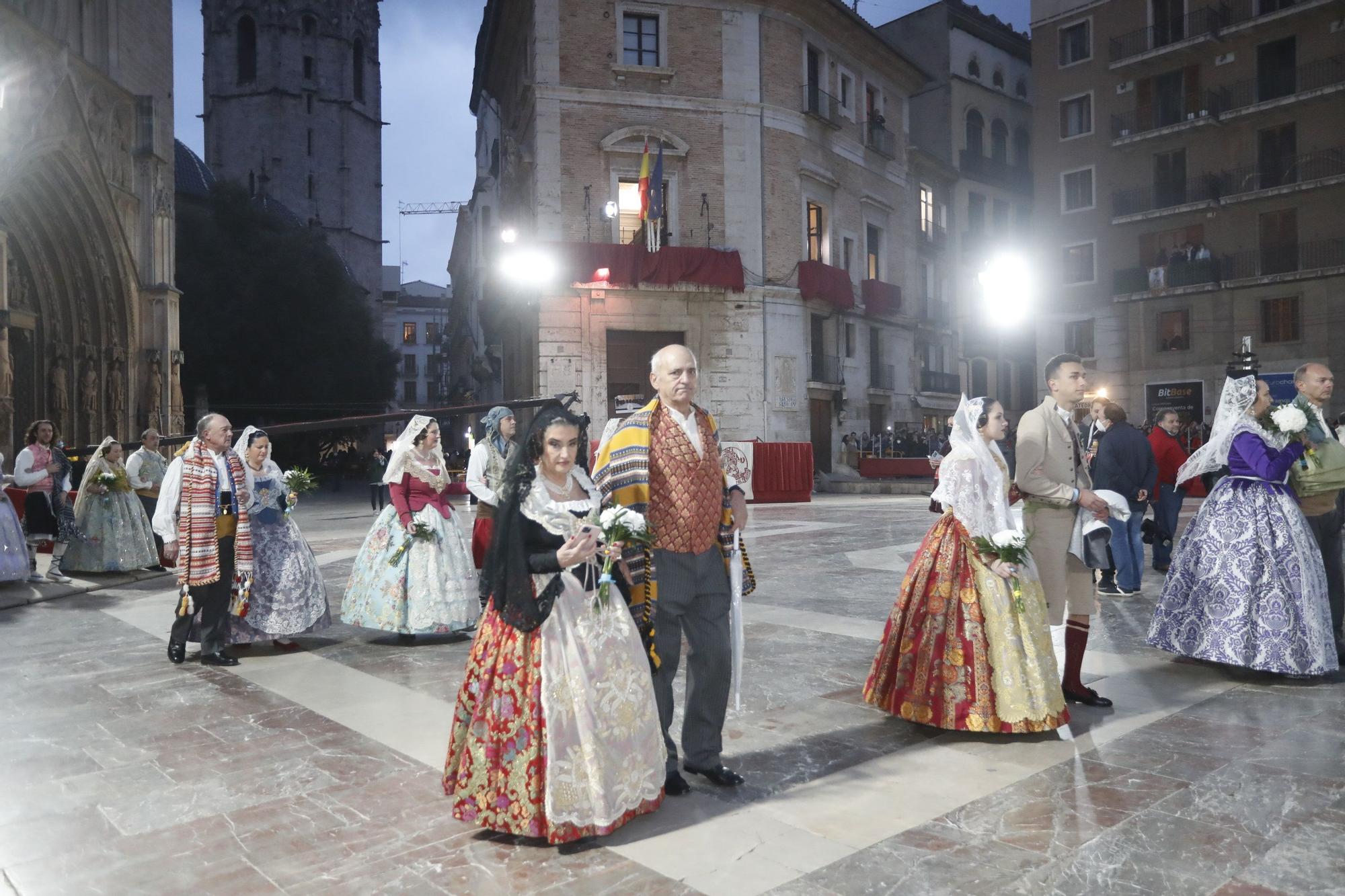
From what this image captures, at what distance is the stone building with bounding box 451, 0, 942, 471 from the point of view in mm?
25469

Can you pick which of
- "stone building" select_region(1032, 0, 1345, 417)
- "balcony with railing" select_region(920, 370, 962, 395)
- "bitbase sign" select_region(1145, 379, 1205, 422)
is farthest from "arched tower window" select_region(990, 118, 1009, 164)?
"bitbase sign" select_region(1145, 379, 1205, 422)

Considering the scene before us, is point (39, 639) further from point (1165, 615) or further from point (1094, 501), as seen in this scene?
point (1165, 615)

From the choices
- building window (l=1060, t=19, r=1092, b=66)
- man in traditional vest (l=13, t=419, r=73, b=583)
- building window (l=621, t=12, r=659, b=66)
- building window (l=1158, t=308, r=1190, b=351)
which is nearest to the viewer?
man in traditional vest (l=13, t=419, r=73, b=583)

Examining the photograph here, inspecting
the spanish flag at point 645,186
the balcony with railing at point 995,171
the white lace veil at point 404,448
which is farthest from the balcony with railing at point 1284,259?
the white lace veil at point 404,448

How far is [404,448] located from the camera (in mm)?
7922

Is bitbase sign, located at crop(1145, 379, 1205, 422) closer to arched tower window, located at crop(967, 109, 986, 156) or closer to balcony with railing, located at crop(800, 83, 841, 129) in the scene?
arched tower window, located at crop(967, 109, 986, 156)

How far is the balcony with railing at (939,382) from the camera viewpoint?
35875 mm

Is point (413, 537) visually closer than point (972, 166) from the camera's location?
Yes

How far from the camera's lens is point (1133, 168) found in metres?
33.5

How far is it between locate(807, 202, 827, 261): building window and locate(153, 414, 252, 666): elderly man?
947 inches

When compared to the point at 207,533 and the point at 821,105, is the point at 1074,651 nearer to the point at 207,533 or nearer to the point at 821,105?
the point at 207,533

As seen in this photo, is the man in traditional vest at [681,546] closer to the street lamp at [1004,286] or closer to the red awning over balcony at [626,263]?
the street lamp at [1004,286]

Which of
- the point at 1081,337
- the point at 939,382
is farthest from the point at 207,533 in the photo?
the point at 1081,337

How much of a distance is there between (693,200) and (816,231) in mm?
4827
